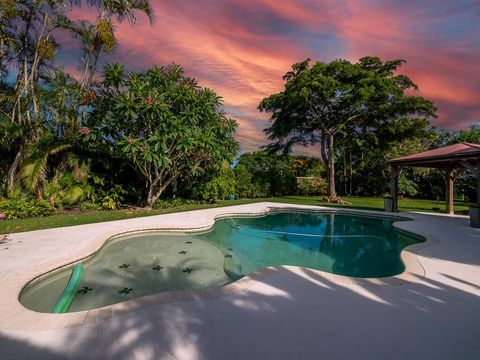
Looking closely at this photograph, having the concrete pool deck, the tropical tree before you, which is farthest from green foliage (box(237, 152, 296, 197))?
the concrete pool deck

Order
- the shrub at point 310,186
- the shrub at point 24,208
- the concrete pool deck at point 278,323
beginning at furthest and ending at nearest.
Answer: the shrub at point 310,186, the shrub at point 24,208, the concrete pool deck at point 278,323

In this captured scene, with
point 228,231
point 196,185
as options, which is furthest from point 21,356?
point 196,185

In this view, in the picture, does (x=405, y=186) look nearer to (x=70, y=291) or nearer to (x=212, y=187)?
(x=212, y=187)

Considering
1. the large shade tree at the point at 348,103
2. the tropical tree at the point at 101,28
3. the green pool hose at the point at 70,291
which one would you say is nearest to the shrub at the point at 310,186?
the large shade tree at the point at 348,103

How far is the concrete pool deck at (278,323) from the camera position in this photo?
7.16 feet

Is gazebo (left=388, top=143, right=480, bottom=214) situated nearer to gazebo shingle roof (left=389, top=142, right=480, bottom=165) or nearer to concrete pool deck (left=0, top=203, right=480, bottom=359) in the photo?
gazebo shingle roof (left=389, top=142, right=480, bottom=165)

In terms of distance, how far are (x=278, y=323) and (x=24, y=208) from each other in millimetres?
9779

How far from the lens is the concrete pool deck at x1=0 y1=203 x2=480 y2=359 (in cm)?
218

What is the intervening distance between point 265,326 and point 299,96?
15832mm

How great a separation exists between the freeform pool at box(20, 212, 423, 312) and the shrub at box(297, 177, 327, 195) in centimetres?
1264

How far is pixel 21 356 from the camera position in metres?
2.10

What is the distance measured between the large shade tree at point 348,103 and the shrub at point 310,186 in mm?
3814

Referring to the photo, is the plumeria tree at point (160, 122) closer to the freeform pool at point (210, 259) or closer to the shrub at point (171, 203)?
the shrub at point (171, 203)

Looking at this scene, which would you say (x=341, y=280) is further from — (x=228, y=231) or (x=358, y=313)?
(x=228, y=231)
